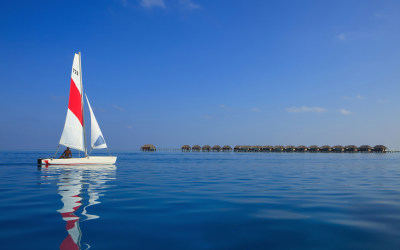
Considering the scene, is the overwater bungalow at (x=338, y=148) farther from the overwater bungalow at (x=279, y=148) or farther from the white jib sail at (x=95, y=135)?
the white jib sail at (x=95, y=135)

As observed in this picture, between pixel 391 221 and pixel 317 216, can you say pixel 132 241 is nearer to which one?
pixel 317 216

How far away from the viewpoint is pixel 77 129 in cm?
3378

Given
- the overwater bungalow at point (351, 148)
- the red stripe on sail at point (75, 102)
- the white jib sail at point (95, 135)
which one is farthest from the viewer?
the overwater bungalow at point (351, 148)

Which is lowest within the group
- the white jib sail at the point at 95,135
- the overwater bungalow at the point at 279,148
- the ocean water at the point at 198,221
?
the ocean water at the point at 198,221

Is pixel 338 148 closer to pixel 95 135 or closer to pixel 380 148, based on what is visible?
pixel 380 148

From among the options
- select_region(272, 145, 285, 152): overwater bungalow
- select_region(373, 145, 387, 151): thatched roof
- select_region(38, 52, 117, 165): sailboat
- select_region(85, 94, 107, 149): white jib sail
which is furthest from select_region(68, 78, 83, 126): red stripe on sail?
select_region(373, 145, 387, 151): thatched roof

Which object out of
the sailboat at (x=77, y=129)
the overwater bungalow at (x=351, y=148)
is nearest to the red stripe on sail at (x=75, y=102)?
the sailboat at (x=77, y=129)

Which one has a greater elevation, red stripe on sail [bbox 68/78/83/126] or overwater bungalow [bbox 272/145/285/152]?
red stripe on sail [bbox 68/78/83/126]

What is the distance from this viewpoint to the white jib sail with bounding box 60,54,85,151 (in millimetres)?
33312

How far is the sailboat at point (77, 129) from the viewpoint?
108ft

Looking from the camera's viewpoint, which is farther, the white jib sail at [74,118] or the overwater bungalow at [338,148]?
the overwater bungalow at [338,148]

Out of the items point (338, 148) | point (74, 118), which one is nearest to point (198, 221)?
point (74, 118)

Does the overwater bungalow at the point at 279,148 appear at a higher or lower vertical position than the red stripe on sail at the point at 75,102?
lower

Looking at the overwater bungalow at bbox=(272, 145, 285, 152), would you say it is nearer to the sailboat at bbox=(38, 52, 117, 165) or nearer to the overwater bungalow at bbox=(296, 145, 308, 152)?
the overwater bungalow at bbox=(296, 145, 308, 152)
